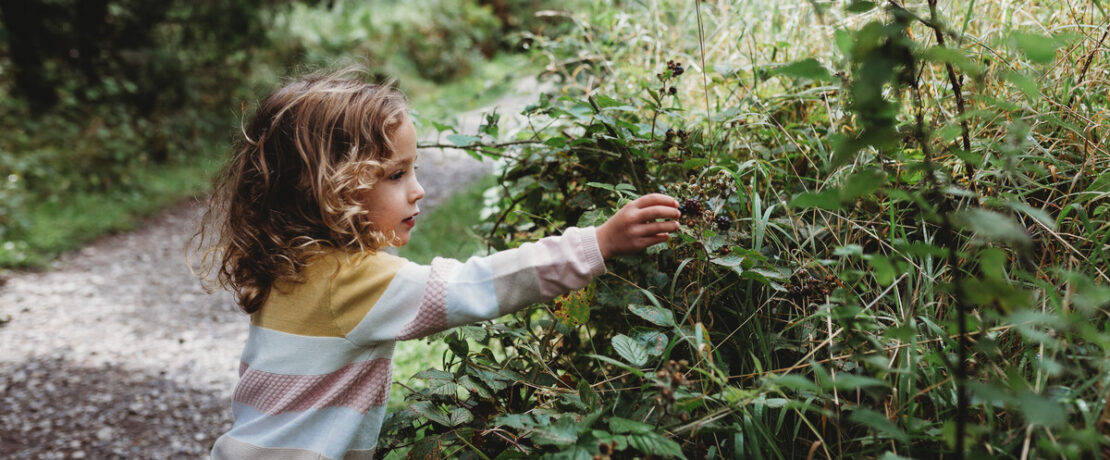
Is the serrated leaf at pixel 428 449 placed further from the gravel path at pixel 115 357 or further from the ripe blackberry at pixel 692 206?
the gravel path at pixel 115 357

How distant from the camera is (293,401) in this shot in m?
1.59

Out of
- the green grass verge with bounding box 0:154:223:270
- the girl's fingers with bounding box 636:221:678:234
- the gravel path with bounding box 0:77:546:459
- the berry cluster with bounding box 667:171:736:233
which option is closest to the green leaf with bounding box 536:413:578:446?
the girl's fingers with bounding box 636:221:678:234

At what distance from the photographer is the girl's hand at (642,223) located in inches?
54.7

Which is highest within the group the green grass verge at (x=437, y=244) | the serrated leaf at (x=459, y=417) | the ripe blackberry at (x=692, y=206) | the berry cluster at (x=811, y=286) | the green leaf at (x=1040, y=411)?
the green leaf at (x=1040, y=411)

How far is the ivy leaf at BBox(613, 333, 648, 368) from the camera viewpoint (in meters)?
1.39

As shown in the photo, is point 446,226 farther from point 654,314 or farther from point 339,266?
point 654,314

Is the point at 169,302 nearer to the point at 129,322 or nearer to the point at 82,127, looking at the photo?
the point at 129,322

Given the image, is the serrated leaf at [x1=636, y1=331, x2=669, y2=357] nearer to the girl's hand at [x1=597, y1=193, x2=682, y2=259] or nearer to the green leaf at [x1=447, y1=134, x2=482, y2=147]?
the girl's hand at [x1=597, y1=193, x2=682, y2=259]

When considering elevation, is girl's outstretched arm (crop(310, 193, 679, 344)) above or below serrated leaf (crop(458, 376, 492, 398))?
above

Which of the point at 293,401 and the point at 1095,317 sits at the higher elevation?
the point at 1095,317

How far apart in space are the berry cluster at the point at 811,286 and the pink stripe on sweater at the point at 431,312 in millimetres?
716

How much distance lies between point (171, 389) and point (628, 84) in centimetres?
241

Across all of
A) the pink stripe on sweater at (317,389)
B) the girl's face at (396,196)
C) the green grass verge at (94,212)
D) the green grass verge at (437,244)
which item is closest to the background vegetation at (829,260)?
the pink stripe on sweater at (317,389)

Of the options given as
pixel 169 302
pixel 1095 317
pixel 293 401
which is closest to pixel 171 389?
pixel 169 302
